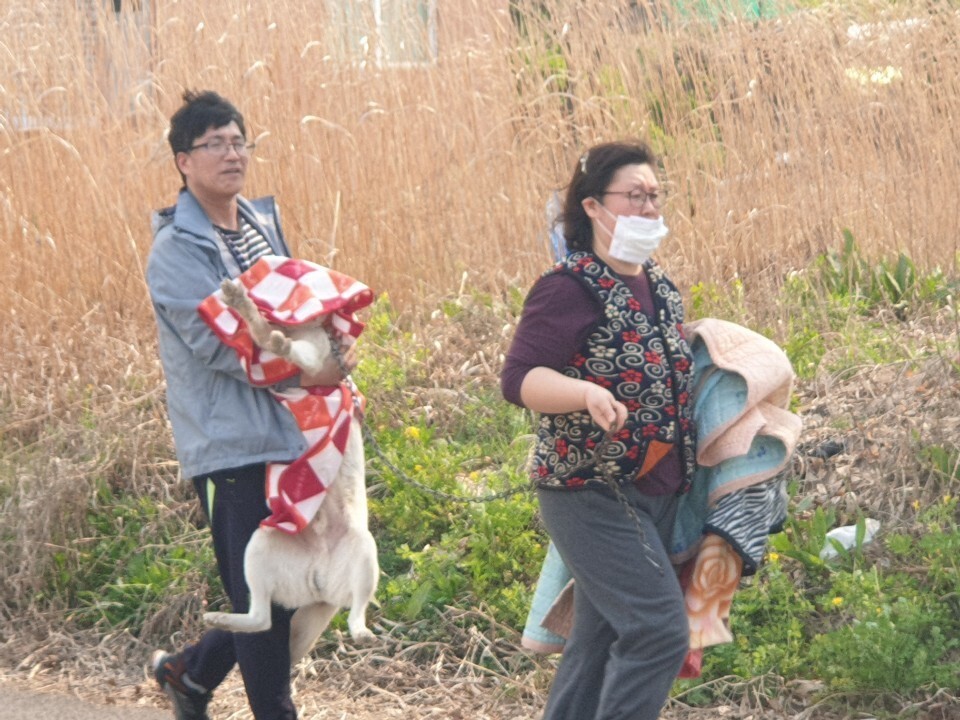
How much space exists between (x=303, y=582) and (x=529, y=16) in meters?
4.82

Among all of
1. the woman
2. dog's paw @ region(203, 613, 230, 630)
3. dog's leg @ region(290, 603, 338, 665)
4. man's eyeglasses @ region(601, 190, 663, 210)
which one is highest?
man's eyeglasses @ region(601, 190, 663, 210)

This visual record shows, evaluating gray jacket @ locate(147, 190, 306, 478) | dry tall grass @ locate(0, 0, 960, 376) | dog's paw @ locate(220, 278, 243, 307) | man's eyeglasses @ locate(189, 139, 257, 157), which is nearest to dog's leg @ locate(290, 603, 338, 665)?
gray jacket @ locate(147, 190, 306, 478)

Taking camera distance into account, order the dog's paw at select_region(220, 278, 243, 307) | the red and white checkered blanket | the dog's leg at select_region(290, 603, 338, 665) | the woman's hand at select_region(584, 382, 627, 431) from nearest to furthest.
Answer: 1. the woman's hand at select_region(584, 382, 627, 431)
2. the dog's paw at select_region(220, 278, 243, 307)
3. the red and white checkered blanket
4. the dog's leg at select_region(290, 603, 338, 665)

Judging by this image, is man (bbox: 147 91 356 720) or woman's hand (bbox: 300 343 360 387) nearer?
man (bbox: 147 91 356 720)

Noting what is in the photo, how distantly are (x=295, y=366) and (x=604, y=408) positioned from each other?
A: 2.92 ft

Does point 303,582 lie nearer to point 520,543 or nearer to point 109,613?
point 520,543

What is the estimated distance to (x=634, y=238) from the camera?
3.26 m

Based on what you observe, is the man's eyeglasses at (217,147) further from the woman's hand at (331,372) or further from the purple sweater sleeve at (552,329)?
the purple sweater sleeve at (552,329)

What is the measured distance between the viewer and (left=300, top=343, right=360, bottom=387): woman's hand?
3.59m

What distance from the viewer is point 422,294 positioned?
6.79 m

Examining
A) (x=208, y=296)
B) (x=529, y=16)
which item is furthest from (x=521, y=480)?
(x=529, y=16)

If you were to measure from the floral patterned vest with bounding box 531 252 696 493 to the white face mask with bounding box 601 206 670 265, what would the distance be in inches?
2.5

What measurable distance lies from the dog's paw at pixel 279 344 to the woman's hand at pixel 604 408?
79 cm

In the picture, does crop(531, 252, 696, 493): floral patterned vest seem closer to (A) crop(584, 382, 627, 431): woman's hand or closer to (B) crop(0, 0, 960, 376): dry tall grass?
(A) crop(584, 382, 627, 431): woman's hand
